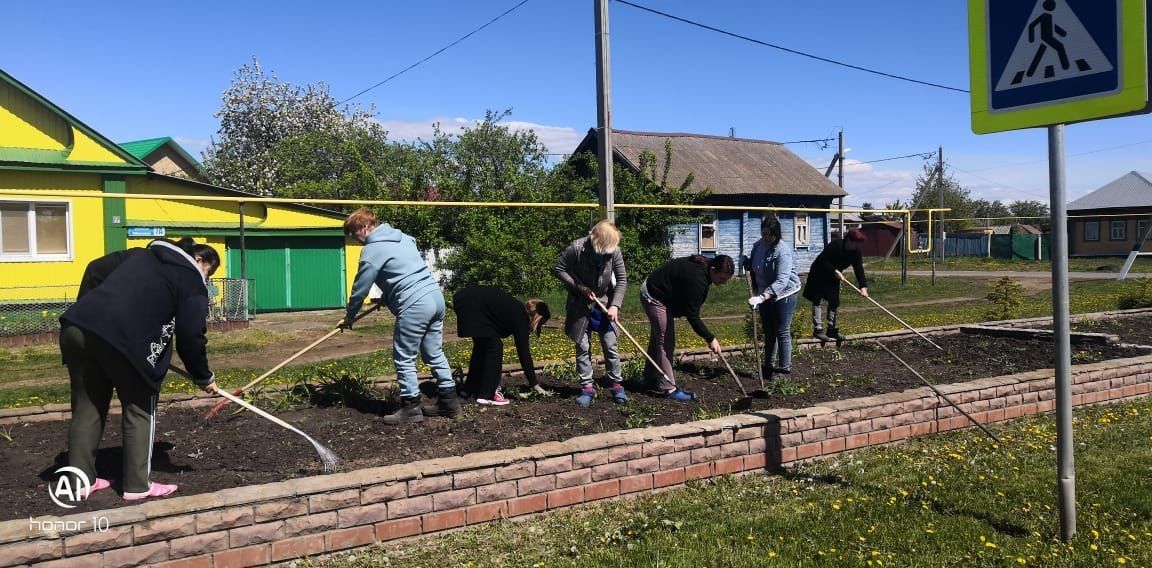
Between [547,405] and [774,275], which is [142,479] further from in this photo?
[774,275]

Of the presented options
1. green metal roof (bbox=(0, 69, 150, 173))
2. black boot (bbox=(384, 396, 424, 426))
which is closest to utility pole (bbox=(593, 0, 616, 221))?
black boot (bbox=(384, 396, 424, 426))

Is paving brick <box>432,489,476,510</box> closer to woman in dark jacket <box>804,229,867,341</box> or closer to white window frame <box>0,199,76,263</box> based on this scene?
woman in dark jacket <box>804,229,867,341</box>

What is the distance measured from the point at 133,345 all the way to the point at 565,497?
2263 mm

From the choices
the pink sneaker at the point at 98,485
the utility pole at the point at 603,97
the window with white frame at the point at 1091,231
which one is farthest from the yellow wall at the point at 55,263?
the window with white frame at the point at 1091,231

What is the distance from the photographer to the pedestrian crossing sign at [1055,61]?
3.30 m

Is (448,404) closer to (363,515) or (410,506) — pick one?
(410,506)

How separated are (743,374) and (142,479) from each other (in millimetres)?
5186

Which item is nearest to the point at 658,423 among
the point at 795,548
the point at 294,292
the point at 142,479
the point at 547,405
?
the point at 547,405

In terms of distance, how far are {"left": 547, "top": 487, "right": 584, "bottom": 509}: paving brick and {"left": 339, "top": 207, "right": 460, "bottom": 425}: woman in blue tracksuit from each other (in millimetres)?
1590

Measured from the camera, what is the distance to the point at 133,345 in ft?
12.9

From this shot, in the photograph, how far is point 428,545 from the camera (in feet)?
12.6

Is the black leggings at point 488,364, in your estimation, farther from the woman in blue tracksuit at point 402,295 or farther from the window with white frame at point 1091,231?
the window with white frame at point 1091,231

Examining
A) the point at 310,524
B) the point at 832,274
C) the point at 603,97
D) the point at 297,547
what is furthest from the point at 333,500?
the point at 832,274

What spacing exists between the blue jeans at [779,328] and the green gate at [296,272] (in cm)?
1191
